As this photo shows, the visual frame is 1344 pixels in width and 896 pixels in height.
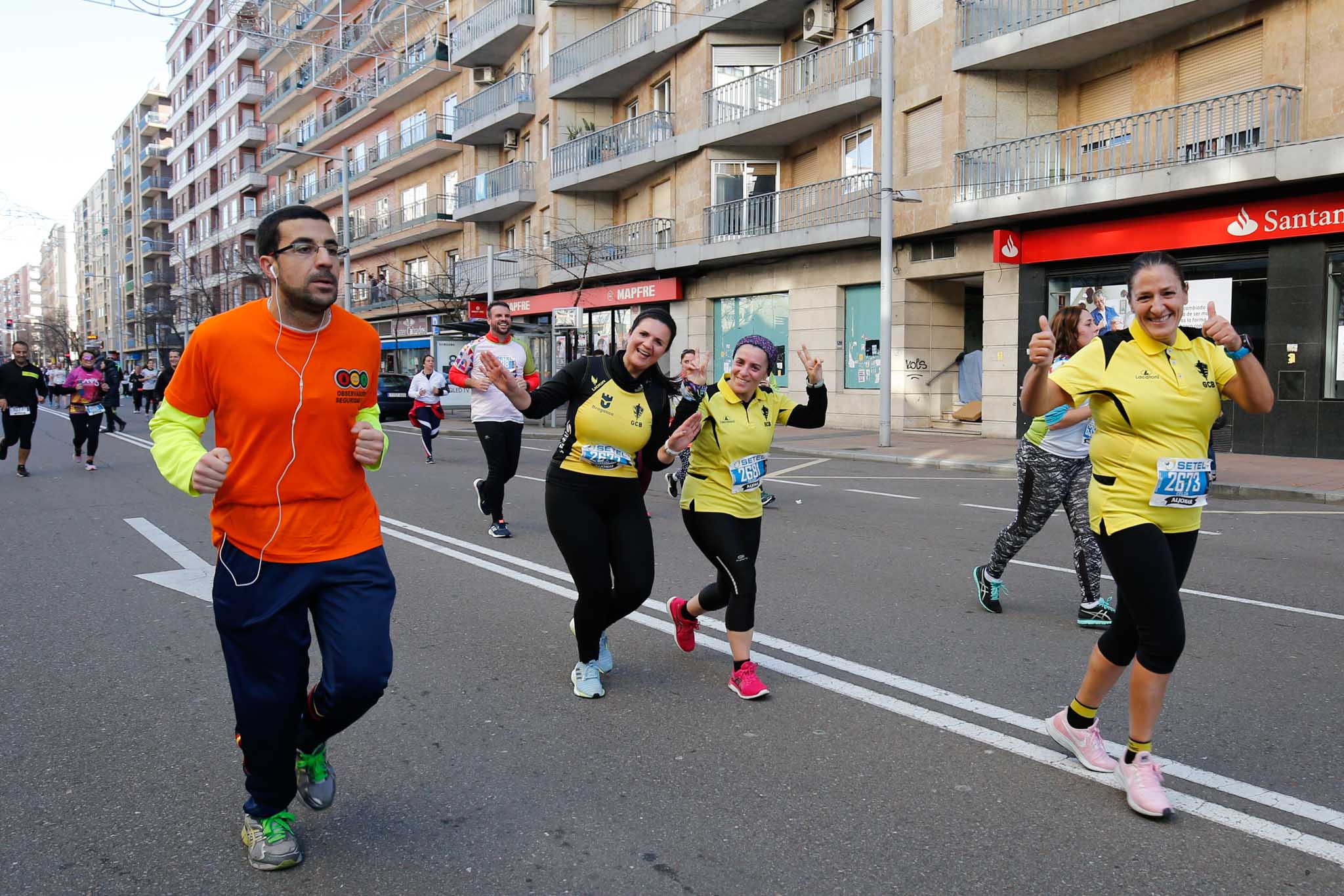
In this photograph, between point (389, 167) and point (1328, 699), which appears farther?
point (389, 167)

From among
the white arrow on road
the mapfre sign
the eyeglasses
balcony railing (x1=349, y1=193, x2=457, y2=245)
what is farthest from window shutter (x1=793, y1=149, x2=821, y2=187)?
the eyeglasses

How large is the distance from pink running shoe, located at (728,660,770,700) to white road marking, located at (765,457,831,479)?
9.33m

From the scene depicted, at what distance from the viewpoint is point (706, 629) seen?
5875mm

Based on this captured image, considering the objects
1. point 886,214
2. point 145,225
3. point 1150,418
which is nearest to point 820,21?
point 886,214

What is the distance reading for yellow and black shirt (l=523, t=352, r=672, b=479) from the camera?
4520 millimetres

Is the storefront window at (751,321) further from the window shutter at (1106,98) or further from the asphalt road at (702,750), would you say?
the asphalt road at (702,750)

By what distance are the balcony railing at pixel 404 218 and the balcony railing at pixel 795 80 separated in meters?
16.4

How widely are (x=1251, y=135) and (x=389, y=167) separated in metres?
34.6

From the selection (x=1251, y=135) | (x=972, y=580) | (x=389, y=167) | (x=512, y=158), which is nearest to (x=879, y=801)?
(x=972, y=580)

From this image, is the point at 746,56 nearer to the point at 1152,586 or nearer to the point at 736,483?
the point at 736,483

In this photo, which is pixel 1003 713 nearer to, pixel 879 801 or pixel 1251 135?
pixel 879 801

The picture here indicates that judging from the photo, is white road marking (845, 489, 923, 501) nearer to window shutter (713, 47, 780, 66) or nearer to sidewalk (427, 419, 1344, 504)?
sidewalk (427, 419, 1344, 504)

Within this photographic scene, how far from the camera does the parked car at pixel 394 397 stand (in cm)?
2898

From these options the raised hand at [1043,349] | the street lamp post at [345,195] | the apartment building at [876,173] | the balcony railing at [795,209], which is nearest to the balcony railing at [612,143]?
the apartment building at [876,173]
